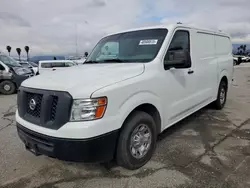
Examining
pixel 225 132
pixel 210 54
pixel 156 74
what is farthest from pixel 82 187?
pixel 210 54

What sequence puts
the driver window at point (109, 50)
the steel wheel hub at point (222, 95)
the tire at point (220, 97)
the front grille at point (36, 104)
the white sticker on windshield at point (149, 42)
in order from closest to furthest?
the front grille at point (36, 104) → the white sticker on windshield at point (149, 42) → the driver window at point (109, 50) → the tire at point (220, 97) → the steel wheel hub at point (222, 95)

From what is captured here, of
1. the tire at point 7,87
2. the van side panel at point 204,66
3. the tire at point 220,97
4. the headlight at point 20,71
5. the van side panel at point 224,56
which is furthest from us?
the headlight at point 20,71

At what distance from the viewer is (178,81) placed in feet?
12.0

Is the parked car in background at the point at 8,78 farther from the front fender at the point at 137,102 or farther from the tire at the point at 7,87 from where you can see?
the front fender at the point at 137,102

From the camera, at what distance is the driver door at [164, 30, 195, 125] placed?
3426mm

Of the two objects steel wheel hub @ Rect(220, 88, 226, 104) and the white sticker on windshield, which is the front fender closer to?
the white sticker on windshield

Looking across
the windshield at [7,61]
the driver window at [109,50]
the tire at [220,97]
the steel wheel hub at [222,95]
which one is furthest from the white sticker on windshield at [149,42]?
the windshield at [7,61]

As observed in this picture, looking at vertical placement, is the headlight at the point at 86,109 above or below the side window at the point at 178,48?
below

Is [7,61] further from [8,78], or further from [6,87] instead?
[6,87]

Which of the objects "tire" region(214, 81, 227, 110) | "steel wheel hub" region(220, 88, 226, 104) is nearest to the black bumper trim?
"tire" region(214, 81, 227, 110)

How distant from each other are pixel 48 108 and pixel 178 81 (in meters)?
2.13

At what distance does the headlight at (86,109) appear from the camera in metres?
2.38

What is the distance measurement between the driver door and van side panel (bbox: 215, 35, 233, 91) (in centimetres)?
172

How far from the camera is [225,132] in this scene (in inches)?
176
